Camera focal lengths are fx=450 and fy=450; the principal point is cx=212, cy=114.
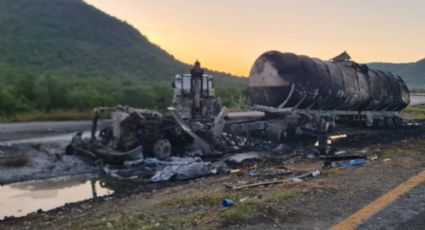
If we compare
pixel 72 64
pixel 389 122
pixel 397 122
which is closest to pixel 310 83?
pixel 389 122

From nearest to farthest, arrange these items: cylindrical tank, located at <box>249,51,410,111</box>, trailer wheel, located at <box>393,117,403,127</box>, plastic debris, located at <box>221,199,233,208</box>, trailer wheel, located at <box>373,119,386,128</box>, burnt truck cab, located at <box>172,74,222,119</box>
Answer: plastic debris, located at <box>221,199,233,208</box> < cylindrical tank, located at <box>249,51,410,111</box> < burnt truck cab, located at <box>172,74,222,119</box> < trailer wheel, located at <box>373,119,386,128</box> < trailer wheel, located at <box>393,117,403,127</box>

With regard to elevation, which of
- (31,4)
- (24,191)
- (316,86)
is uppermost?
(31,4)

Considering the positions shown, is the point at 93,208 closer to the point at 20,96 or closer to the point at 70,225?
the point at 70,225

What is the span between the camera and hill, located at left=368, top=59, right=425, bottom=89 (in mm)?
167550

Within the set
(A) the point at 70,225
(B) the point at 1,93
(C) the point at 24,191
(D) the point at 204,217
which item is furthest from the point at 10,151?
(B) the point at 1,93

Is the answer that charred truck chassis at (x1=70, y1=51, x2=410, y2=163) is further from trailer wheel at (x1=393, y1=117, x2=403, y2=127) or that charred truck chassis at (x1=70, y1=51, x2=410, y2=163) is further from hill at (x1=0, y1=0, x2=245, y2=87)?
hill at (x1=0, y1=0, x2=245, y2=87)

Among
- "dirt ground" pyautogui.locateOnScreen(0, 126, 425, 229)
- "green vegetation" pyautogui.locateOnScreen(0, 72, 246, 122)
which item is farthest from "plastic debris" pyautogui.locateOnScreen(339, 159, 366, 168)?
"green vegetation" pyautogui.locateOnScreen(0, 72, 246, 122)

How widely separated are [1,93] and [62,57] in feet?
150

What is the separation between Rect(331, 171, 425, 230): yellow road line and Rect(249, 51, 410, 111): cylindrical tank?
26.5ft

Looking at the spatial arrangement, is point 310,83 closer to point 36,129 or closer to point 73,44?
point 36,129

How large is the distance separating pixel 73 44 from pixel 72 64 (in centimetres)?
1010

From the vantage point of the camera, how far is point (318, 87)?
643 inches

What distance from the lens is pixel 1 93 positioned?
78.6 feet

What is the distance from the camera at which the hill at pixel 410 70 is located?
168 meters
